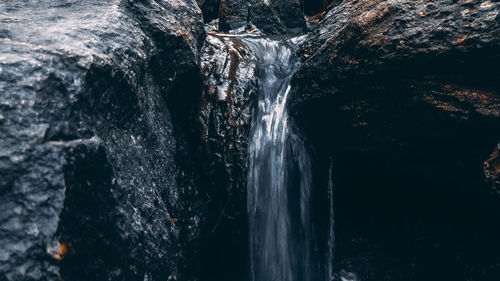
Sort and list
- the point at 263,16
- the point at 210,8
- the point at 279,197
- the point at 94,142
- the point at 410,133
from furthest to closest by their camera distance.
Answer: the point at 210,8, the point at 263,16, the point at 279,197, the point at 410,133, the point at 94,142

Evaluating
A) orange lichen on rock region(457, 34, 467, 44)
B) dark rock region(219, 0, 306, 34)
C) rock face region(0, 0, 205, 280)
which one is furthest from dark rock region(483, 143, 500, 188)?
dark rock region(219, 0, 306, 34)

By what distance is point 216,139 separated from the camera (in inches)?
116

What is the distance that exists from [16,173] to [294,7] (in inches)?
230

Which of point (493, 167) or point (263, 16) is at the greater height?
point (263, 16)

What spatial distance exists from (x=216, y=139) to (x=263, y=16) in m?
3.87

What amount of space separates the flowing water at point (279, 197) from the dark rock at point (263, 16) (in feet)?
7.69

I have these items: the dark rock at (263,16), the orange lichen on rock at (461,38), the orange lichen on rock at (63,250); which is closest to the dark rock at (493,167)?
the orange lichen on rock at (461,38)

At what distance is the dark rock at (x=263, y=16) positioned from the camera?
18.9 feet

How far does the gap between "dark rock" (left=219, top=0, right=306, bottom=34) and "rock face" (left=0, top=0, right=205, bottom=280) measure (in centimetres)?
296

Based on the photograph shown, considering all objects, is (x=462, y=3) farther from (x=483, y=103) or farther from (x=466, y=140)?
(x=466, y=140)

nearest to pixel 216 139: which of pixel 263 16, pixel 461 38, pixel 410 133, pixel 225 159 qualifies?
pixel 225 159

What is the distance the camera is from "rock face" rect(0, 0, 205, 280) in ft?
4.94

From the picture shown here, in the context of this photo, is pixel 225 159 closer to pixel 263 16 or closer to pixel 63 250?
pixel 63 250

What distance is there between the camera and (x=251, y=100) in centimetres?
336
